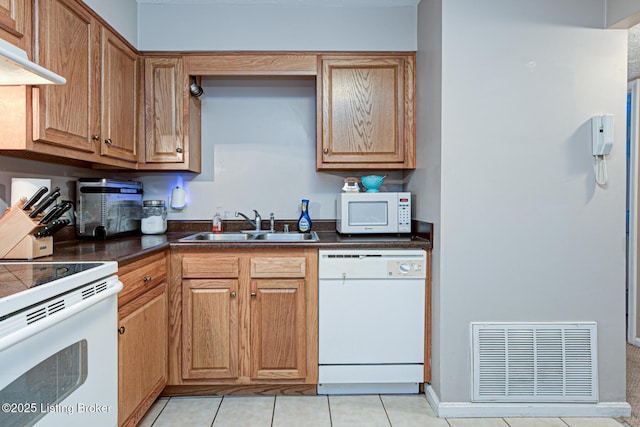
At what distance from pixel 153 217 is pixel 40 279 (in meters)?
1.56

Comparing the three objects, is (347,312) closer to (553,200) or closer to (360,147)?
(360,147)

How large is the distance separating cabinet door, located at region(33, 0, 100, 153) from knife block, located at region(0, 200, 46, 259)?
32 cm

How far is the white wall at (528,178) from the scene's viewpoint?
2.11 m

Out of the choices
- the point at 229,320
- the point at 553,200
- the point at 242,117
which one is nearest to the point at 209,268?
the point at 229,320

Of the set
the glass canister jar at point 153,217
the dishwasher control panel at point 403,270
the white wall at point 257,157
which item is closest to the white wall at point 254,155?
the white wall at point 257,157

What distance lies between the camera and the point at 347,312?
7.57 feet

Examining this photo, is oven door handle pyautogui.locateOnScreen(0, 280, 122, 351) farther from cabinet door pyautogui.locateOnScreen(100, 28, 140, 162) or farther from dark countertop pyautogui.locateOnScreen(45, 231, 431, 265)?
cabinet door pyautogui.locateOnScreen(100, 28, 140, 162)

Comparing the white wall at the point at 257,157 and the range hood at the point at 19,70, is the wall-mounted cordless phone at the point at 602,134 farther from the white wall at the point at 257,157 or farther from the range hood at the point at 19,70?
the range hood at the point at 19,70

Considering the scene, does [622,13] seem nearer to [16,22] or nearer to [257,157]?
[257,157]

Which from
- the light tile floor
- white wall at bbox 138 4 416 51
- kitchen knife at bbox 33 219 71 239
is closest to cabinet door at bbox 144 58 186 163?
white wall at bbox 138 4 416 51

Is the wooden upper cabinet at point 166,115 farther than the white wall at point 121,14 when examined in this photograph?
Yes

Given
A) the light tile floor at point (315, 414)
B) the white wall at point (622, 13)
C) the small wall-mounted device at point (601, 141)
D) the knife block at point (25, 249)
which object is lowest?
the light tile floor at point (315, 414)

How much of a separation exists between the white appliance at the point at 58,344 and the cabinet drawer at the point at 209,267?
68 centimetres

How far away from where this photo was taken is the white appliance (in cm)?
101
